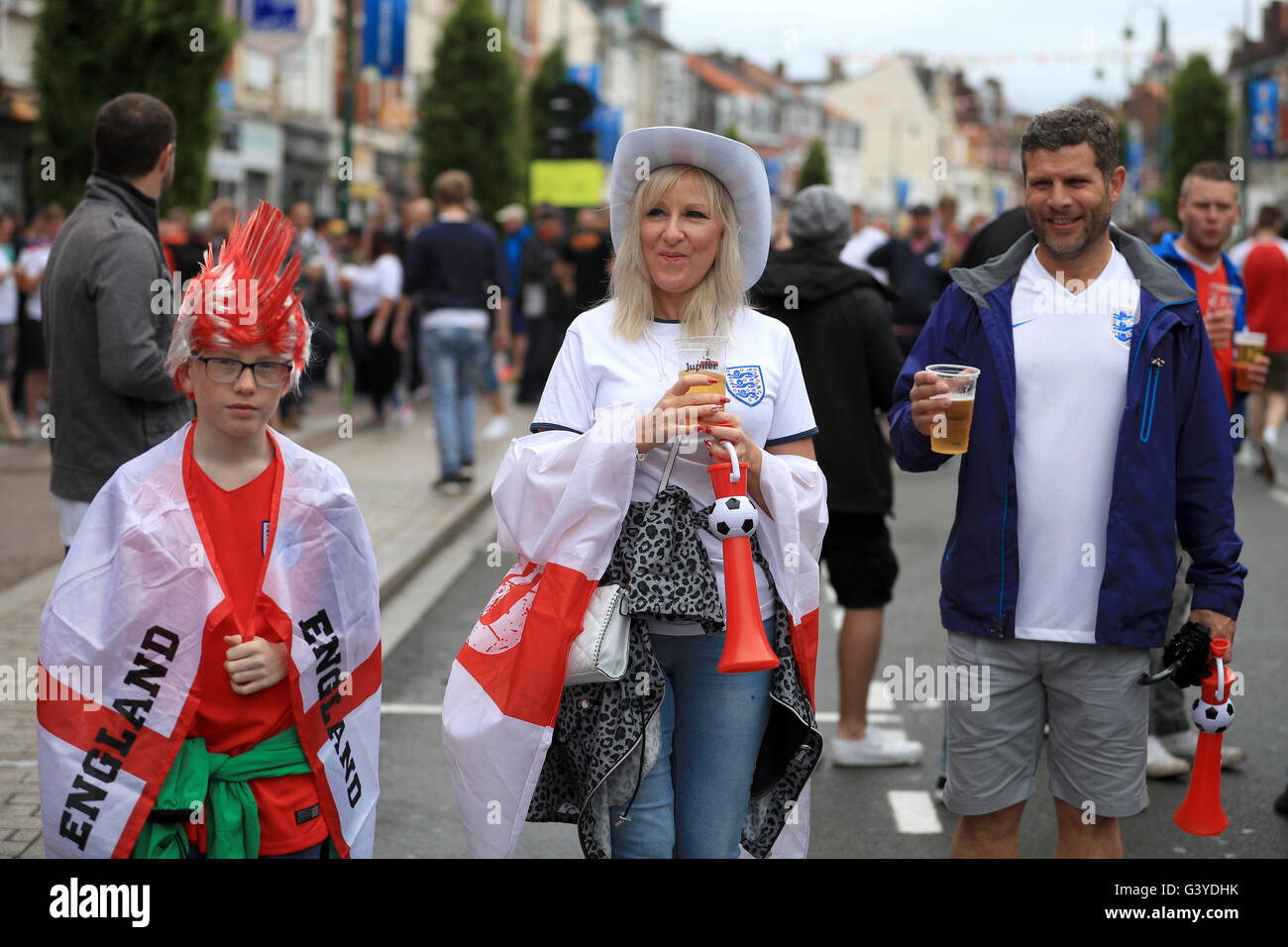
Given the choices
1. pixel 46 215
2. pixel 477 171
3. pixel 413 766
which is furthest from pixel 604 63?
pixel 413 766

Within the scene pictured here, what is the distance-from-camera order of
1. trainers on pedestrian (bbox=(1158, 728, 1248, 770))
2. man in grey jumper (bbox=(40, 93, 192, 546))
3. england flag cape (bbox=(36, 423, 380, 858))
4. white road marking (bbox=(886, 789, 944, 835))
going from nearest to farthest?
1. england flag cape (bbox=(36, 423, 380, 858))
2. man in grey jumper (bbox=(40, 93, 192, 546))
3. white road marking (bbox=(886, 789, 944, 835))
4. trainers on pedestrian (bbox=(1158, 728, 1248, 770))

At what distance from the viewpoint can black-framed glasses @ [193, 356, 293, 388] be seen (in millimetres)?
3143

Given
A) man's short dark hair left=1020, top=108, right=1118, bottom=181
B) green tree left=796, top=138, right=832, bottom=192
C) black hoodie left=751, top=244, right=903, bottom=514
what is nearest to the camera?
man's short dark hair left=1020, top=108, right=1118, bottom=181

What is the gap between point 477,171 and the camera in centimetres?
3216

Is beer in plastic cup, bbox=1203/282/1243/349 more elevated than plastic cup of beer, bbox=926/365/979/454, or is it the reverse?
beer in plastic cup, bbox=1203/282/1243/349

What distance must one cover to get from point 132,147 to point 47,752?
90.8 inches

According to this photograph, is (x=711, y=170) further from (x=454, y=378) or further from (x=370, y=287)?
(x=370, y=287)

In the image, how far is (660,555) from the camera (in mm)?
3193

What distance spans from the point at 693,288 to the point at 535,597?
0.76 m

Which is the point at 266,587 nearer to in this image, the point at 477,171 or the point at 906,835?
the point at 906,835

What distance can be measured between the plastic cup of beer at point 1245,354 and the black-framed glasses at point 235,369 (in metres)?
3.55

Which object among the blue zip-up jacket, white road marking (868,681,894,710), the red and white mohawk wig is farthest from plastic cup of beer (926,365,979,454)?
white road marking (868,681,894,710)

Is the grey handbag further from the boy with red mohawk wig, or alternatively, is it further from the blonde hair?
the boy with red mohawk wig

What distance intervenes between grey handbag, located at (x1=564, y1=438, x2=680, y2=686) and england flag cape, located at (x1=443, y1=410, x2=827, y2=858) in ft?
0.07
